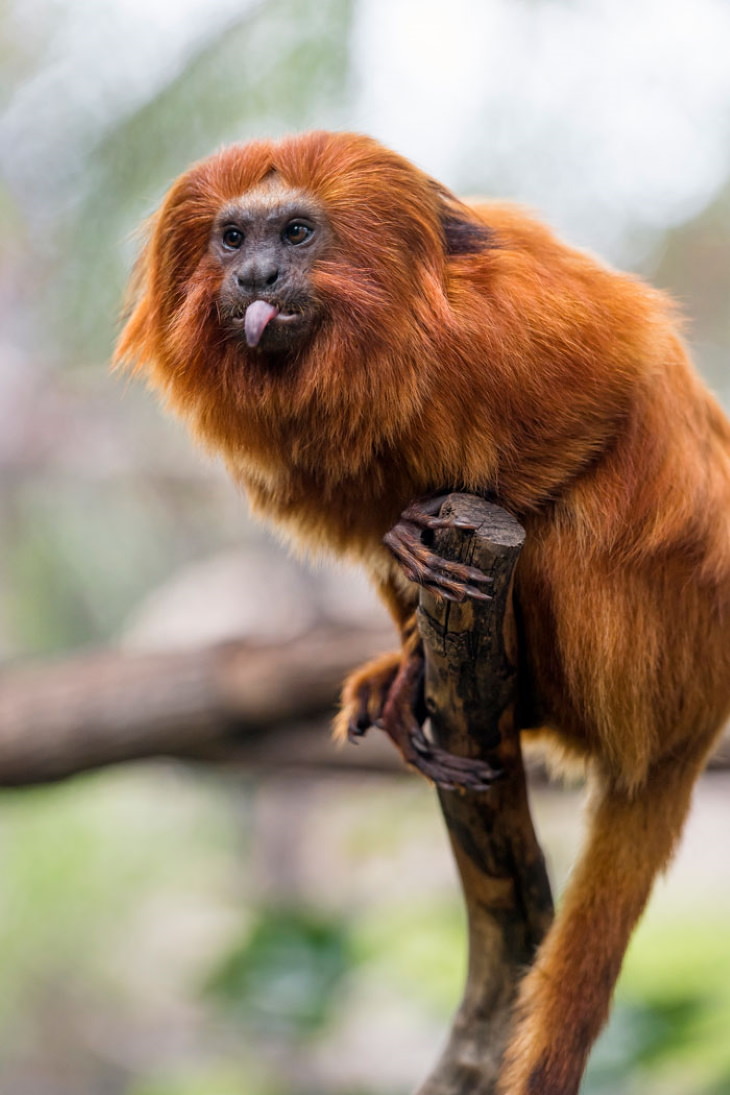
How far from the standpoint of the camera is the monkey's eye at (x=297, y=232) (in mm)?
1766

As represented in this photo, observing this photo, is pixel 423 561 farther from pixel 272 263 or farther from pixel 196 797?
pixel 196 797

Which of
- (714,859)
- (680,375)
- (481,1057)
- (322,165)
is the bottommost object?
(714,859)

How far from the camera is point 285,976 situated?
130 inches

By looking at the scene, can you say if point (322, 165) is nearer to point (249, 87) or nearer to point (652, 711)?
point (652, 711)

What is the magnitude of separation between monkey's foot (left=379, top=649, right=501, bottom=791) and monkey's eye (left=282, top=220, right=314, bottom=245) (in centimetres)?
83

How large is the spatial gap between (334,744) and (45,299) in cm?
280

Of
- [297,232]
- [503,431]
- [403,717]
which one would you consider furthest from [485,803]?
[297,232]

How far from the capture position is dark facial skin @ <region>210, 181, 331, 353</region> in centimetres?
173

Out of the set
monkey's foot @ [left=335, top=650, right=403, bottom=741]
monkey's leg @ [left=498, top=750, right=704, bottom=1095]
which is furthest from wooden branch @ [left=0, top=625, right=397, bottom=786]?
monkey's leg @ [left=498, top=750, right=704, bottom=1095]

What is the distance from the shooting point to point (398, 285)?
1.77 metres

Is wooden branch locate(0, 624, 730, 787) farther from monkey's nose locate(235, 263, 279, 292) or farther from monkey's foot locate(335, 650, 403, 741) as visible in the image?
monkey's nose locate(235, 263, 279, 292)

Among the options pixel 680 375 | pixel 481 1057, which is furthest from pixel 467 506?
pixel 481 1057

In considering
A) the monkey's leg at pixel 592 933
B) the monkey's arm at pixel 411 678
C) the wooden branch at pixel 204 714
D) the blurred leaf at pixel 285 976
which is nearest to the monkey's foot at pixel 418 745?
the monkey's arm at pixel 411 678

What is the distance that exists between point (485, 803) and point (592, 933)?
311 millimetres
